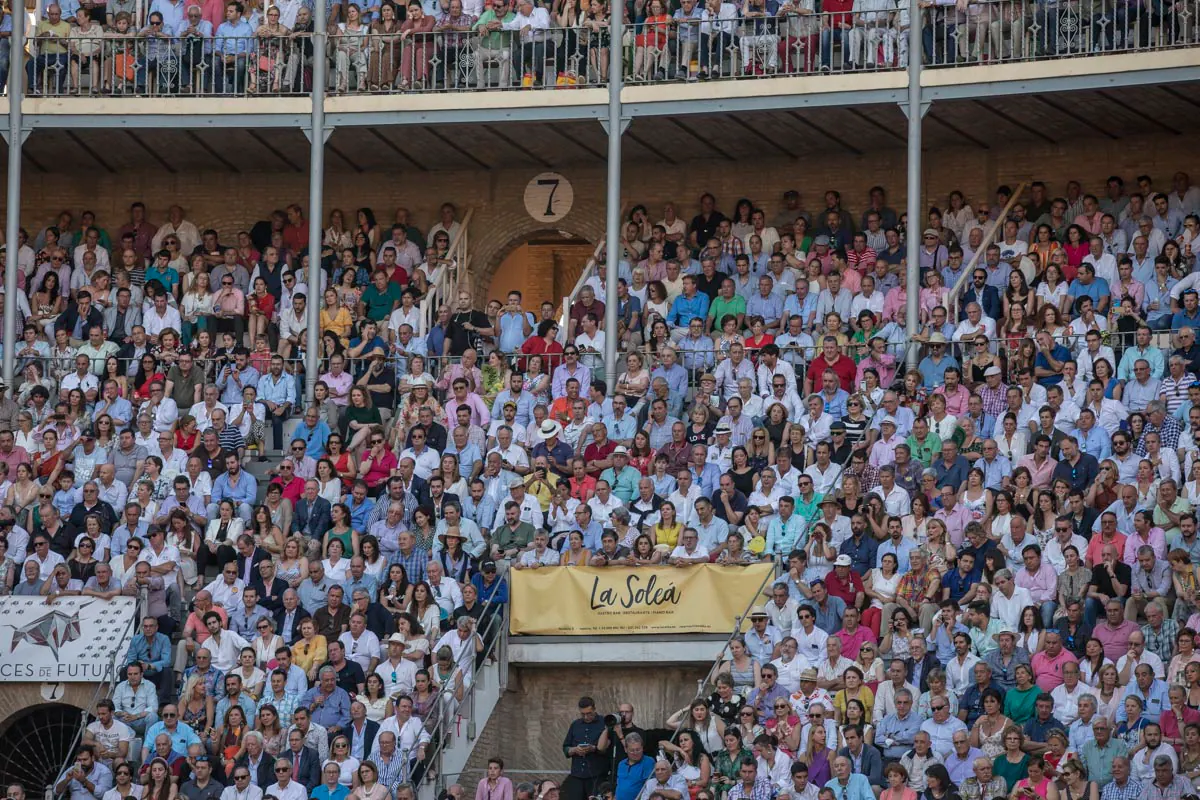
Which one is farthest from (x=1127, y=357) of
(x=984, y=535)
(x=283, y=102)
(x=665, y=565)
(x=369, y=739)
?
(x=283, y=102)

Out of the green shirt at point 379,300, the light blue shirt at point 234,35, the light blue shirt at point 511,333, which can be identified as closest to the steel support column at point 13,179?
the light blue shirt at point 234,35

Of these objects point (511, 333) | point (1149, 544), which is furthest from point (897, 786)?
point (511, 333)

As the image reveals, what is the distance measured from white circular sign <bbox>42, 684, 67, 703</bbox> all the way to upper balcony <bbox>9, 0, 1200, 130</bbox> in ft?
23.0

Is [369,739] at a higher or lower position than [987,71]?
lower

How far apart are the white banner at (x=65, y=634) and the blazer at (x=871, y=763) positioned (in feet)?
22.5

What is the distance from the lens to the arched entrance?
3188 cm

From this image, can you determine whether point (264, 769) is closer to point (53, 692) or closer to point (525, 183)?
point (53, 692)

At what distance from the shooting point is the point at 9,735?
20969 mm

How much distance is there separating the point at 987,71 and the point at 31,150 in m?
11.5

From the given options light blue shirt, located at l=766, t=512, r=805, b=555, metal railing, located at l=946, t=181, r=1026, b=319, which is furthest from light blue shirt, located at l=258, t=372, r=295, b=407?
metal railing, located at l=946, t=181, r=1026, b=319

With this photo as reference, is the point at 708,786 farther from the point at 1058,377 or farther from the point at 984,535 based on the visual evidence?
the point at 1058,377

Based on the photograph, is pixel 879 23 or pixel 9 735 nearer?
pixel 9 735

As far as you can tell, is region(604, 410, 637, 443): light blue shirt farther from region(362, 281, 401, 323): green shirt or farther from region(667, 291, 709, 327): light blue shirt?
region(362, 281, 401, 323): green shirt

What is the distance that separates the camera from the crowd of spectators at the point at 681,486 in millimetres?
17312
